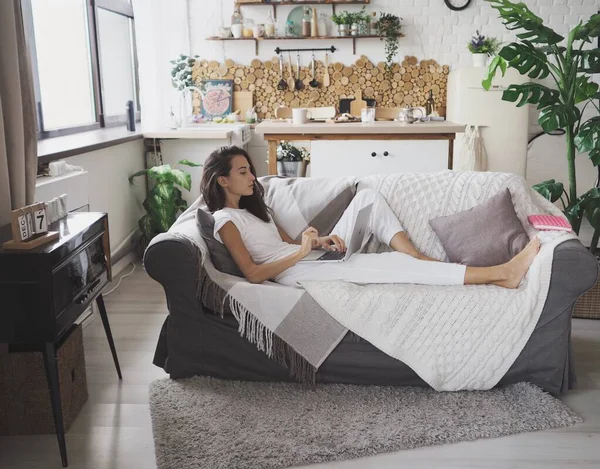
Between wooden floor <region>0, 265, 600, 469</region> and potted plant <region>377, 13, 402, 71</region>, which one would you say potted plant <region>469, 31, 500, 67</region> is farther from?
wooden floor <region>0, 265, 600, 469</region>

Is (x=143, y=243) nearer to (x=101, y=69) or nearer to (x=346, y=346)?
(x=101, y=69)

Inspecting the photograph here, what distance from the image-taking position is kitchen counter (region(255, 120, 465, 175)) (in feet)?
14.5

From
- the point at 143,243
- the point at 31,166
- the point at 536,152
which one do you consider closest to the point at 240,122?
the point at 143,243

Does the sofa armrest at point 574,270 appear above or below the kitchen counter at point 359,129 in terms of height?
below

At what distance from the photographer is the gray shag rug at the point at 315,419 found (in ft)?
7.13

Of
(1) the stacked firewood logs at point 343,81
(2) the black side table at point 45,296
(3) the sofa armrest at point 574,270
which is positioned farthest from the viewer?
(1) the stacked firewood logs at point 343,81

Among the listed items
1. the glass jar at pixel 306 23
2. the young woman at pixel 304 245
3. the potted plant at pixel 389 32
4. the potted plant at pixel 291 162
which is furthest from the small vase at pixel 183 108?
the young woman at pixel 304 245

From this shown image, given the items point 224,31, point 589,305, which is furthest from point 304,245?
point 224,31

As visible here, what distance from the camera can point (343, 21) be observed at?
5.92 meters

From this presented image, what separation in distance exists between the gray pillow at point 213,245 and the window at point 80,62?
1671mm

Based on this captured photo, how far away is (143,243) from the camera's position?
4.57 meters

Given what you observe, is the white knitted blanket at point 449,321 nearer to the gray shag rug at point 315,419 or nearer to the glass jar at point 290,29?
the gray shag rug at point 315,419

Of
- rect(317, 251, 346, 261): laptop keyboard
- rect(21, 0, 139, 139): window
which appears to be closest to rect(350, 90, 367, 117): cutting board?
rect(21, 0, 139, 139): window

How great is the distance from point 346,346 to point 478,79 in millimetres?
3675
